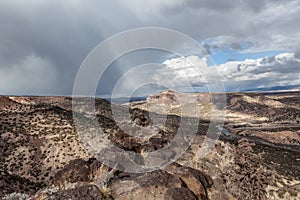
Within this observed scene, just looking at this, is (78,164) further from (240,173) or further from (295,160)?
(295,160)

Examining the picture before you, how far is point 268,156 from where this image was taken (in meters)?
78.4

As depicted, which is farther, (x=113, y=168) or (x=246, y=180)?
(x=246, y=180)

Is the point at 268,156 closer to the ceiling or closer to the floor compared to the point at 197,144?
closer to the floor

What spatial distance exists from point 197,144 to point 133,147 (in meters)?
17.9

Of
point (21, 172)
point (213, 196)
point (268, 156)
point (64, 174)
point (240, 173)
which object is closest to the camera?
point (213, 196)

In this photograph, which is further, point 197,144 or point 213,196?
point 197,144

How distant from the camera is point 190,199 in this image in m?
17.5

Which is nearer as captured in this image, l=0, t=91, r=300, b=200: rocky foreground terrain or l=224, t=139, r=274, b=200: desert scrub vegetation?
l=0, t=91, r=300, b=200: rocky foreground terrain

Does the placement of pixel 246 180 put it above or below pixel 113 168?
below

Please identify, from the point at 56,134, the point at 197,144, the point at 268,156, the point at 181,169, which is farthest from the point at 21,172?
the point at 268,156

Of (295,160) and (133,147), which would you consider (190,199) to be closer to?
(133,147)

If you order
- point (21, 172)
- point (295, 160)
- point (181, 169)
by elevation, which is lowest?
point (295, 160)

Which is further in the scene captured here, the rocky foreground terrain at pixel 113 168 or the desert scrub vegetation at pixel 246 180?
the desert scrub vegetation at pixel 246 180

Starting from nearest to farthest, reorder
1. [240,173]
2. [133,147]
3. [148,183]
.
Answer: [148,183]
[240,173]
[133,147]
